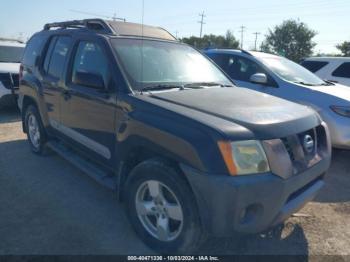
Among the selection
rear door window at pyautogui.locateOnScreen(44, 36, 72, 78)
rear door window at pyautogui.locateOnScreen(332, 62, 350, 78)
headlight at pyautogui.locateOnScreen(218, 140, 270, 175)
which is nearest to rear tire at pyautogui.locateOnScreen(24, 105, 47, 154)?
rear door window at pyautogui.locateOnScreen(44, 36, 72, 78)

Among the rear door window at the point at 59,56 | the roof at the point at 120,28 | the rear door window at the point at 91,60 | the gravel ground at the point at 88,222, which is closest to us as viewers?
the gravel ground at the point at 88,222

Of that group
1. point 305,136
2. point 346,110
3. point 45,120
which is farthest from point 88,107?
point 346,110

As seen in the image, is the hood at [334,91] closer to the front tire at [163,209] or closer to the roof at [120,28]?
the roof at [120,28]

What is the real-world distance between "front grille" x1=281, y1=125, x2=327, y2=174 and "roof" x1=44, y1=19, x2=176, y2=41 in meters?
2.14

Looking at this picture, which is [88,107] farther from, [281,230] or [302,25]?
[302,25]

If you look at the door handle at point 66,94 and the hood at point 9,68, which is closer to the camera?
A: the door handle at point 66,94

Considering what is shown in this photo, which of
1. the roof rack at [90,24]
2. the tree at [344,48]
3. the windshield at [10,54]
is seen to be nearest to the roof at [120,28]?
the roof rack at [90,24]

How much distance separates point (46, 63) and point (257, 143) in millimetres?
3444

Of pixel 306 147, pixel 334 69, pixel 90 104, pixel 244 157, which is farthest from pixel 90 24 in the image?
pixel 334 69

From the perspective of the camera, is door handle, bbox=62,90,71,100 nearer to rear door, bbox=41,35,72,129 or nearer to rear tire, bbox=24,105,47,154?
rear door, bbox=41,35,72,129

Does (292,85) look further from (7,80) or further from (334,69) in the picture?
(7,80)

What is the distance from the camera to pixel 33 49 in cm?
528

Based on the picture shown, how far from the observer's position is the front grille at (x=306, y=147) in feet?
8.90

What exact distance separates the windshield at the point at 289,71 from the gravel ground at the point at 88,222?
1.98 meters
